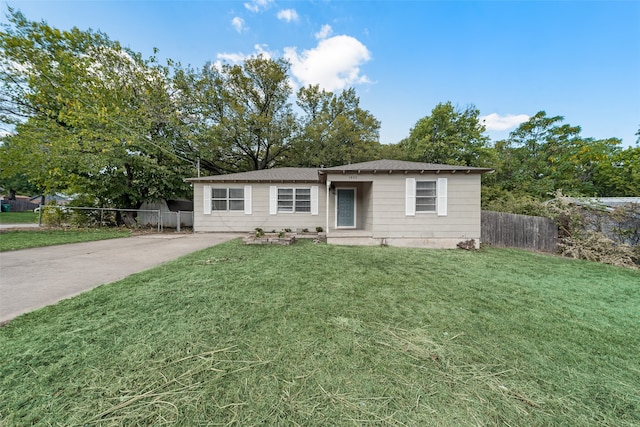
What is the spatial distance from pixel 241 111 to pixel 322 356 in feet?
57.1

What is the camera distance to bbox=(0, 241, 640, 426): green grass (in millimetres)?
1448

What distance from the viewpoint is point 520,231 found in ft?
25.5

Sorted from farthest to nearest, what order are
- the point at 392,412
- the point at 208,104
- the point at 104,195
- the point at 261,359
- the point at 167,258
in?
the point at 208,104 → the point at 104,195 → the point at 167,258 → the point at 261,359 → the point at 392,412

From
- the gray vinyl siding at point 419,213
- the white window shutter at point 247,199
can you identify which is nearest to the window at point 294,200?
the white window shutter at point 247,199

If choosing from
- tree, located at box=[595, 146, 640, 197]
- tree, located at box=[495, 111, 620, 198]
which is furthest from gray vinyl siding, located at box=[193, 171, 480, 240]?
tree, located at box=[595, 146, 640, 197]

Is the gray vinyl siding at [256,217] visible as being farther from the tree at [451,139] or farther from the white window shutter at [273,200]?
the tree at [451,139]

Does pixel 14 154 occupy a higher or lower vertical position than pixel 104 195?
higher

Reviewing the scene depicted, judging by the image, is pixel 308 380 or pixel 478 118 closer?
pixel 308 380

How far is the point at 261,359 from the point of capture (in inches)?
75.7

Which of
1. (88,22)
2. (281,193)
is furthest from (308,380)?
(88,22)

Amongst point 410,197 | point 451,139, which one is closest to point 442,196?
point 410,197

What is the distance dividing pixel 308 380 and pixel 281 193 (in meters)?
8.94

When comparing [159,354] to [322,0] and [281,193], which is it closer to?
[281,193]

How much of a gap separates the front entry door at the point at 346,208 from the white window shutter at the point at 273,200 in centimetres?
272
